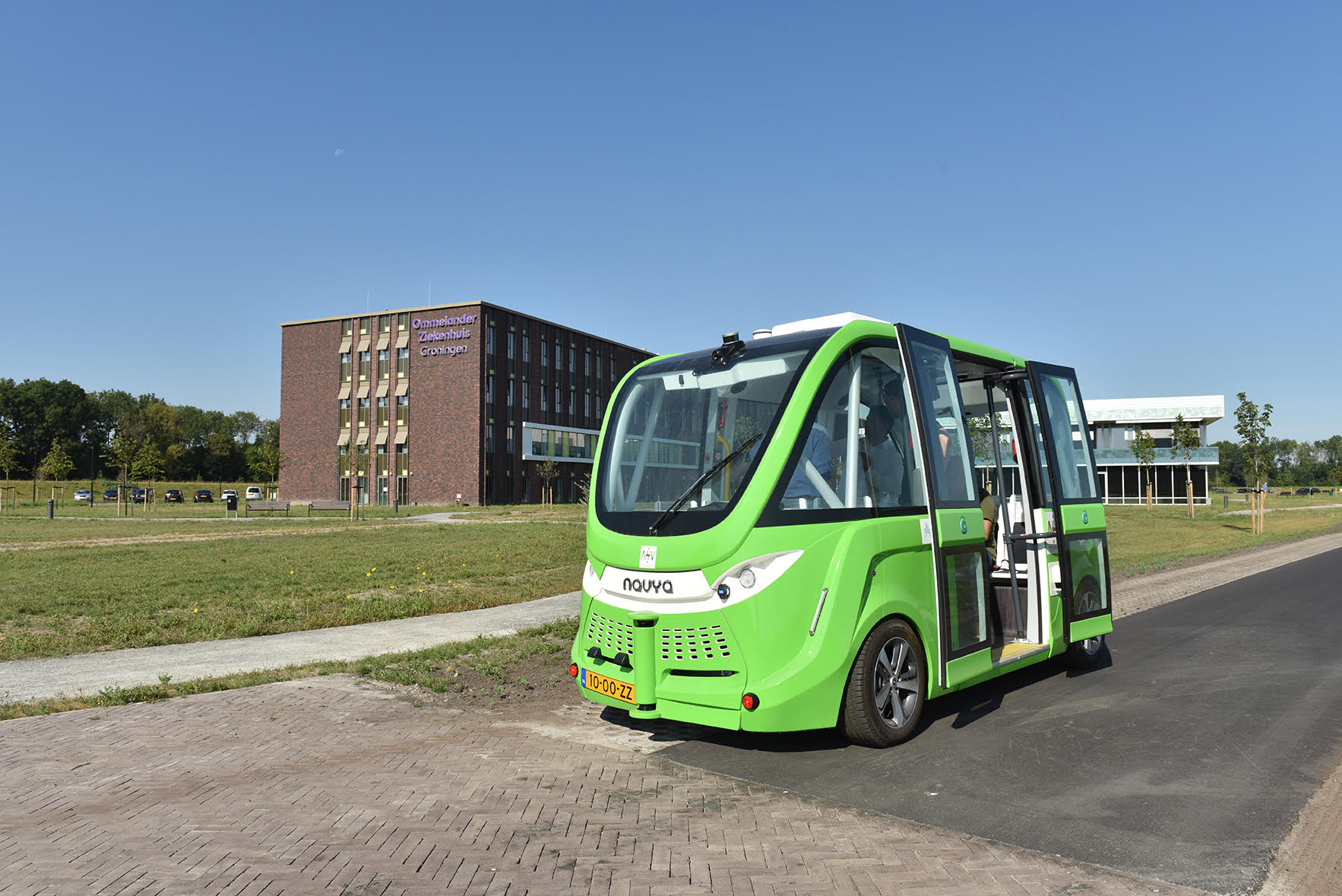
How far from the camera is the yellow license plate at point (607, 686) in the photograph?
5418 millimetres

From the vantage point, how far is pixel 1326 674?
768 centimetres

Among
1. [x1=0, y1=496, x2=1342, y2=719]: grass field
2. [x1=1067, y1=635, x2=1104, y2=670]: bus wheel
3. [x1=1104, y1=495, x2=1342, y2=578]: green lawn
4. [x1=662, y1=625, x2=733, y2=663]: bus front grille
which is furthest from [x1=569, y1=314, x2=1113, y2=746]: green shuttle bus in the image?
[x1=1104, y1=495, x2=1342, y2=578]: green lawn

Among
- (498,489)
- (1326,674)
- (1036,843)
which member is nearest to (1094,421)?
(498,489)

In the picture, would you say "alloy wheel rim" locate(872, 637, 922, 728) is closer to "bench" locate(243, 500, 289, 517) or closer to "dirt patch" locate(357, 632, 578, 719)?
"dirt patch" locate(357, 632, 578, 719)

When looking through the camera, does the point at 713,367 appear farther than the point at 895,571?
Yes

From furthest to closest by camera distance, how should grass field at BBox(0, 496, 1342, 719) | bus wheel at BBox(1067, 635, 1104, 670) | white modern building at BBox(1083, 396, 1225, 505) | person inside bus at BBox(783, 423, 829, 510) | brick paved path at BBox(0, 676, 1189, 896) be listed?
white modern building at BBox(1083, 396, 1225, 505), grass field at BBox(0, 496, 1342, 719), bus wheel at BBox(1067, 635, 1104, 670), person inside bus at BBox(783, 423, 829, 510), brick paved path at BBox(0, 676, 1189, 896)

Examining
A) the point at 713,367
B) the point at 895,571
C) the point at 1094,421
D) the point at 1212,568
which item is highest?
the point at 1094,421

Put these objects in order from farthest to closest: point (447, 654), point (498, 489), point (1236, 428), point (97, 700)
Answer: point (498, 489), point (1236, 428), point (447, 654), point (97, 700)

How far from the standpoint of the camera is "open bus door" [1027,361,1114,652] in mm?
7270

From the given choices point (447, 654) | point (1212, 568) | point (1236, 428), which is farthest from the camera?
point (1236, 428)

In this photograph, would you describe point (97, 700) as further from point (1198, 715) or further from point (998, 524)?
point (1198, 715)

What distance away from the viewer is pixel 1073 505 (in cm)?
750

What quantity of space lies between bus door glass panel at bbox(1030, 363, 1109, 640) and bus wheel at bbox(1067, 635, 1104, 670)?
36 centimetres

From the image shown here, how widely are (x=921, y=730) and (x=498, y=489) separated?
6390cm
